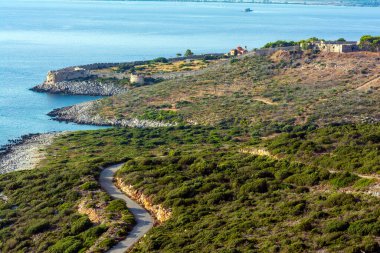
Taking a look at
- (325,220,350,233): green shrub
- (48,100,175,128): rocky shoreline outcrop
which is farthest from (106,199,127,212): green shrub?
(48,100,175,128): rocky shoreline outcrop

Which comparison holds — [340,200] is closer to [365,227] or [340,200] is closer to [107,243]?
[365,227]

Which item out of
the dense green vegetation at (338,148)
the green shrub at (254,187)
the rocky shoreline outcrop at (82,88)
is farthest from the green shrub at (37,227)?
the rocky shoreline outcrop at (82,88)

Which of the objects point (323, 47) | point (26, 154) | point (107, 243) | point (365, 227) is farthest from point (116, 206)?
point (323, 47)

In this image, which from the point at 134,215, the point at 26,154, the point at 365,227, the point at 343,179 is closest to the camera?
the point at 365,227

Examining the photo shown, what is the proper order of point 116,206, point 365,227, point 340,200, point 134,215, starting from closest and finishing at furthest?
point 365,227 → point 340,200 → point 134,215 → point 116,206

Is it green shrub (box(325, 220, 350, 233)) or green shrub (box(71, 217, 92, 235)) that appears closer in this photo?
green shrub (box(325, 220, 350, 233))

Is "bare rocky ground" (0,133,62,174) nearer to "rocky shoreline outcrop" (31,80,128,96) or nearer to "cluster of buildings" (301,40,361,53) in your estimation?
"rocky shoreline outcrop" (31,80,128,96)
